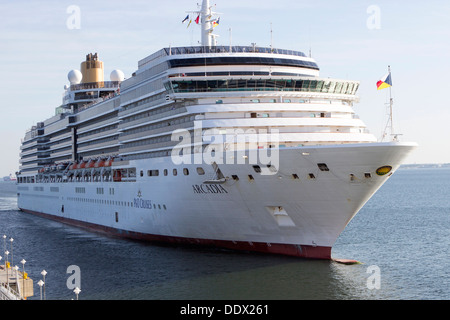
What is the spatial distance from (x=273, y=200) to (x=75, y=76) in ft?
158

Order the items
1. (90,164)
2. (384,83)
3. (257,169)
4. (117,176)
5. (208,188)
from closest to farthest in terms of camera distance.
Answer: (384,83), (257,169), (208,188), (117,176), (90,164)

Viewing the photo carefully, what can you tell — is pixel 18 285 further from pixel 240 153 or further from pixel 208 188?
pixel 240 153

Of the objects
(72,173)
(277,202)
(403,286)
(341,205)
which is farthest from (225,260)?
(72,173)

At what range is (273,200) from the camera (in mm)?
30250

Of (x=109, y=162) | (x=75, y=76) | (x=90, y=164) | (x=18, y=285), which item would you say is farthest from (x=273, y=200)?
(x=75, y=76)

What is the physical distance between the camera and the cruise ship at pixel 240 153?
28.9 metres

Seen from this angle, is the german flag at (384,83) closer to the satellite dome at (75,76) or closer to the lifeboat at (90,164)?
the lifeboat at (90,164)

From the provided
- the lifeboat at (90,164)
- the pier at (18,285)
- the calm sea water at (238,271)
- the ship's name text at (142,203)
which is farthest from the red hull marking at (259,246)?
the lifeboat at (90,164)

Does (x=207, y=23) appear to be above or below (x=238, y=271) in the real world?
above

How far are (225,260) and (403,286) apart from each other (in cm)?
971

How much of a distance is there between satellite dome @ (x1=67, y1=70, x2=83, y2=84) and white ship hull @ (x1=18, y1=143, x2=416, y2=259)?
35014 mm

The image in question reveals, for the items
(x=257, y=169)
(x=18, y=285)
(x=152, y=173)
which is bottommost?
(x=18, y=285)

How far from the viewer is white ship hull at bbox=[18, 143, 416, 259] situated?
A: 28.1 meters

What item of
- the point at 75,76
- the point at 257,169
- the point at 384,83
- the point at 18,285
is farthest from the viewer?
the point at 75,76
